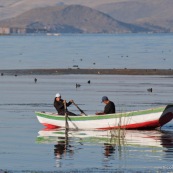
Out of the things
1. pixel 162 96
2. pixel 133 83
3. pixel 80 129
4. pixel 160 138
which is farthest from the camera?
pixel 133 83

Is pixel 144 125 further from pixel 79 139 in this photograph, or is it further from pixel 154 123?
pixel 79 139

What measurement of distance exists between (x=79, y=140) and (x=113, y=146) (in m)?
2.25

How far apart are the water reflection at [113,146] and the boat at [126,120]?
322mm

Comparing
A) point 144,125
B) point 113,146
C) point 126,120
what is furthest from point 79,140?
point 144,125

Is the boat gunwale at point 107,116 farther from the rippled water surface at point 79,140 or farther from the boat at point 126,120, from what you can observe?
the rippled water surface at point 79,140

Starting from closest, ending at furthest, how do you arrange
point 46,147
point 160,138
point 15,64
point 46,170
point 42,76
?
point 46,170 → point 46,147 → point 160,138 → point 42,76 → point 15,64

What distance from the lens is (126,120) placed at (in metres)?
33.4

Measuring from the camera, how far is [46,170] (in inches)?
950

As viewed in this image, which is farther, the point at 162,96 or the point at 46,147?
the point at 162,96

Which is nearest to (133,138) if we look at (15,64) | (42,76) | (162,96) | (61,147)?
(61,147)

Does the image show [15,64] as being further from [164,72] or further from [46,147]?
[46,147]

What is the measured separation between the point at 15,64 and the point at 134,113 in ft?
168

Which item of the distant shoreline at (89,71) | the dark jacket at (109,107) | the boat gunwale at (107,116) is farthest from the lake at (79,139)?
the distant shoreline at (89,71)

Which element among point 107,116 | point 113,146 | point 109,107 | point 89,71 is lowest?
point 113,146
